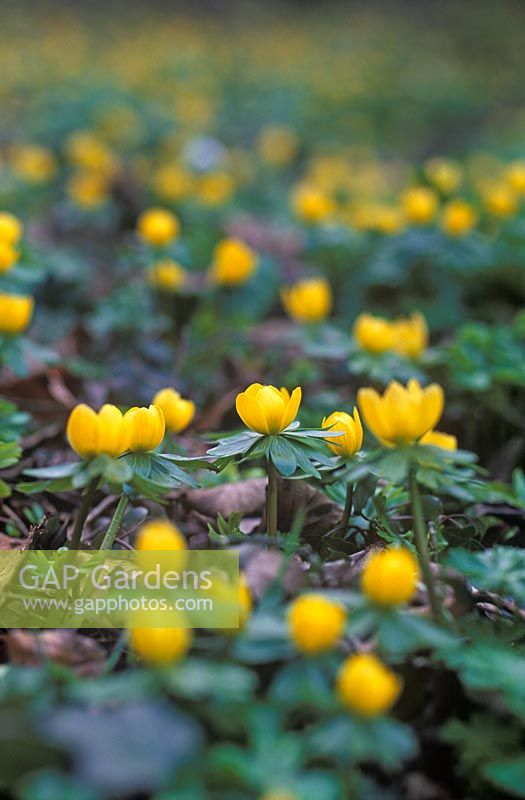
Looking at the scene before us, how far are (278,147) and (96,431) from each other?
4.44m

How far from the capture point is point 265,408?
1.39 meters

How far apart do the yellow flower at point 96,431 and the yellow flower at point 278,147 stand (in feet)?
13.9

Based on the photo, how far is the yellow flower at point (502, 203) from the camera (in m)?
2.98

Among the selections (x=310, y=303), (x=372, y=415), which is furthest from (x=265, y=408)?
(x=310, y=303)

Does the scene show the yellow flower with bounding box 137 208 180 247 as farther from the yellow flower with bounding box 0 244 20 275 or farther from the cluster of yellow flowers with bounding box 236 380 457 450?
the cluster of yellow flowers with bounding box 236 380 457 450

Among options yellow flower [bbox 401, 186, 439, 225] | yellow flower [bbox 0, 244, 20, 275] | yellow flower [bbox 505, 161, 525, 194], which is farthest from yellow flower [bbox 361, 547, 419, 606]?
yellow flower [bbox 505, 161, 525, 194]

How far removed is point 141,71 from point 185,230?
13.3 ft

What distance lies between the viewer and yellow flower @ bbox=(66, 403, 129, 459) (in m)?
1.29

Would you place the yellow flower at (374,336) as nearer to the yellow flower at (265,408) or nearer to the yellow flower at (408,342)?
the yellow flower at (408,342)

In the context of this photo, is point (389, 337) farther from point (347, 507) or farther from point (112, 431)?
point (112, 431)

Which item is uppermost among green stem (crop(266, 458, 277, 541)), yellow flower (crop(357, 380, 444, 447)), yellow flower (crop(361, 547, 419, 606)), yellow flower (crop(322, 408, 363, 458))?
yellow flower (crop(357, 380, 444, 447))

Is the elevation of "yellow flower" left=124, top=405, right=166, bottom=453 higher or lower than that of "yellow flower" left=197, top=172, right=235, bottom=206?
higher

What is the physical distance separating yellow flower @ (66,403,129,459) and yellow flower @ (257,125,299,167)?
13.9 ft

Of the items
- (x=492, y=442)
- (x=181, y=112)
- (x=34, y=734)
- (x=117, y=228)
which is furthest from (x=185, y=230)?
(x=34, y=734)
